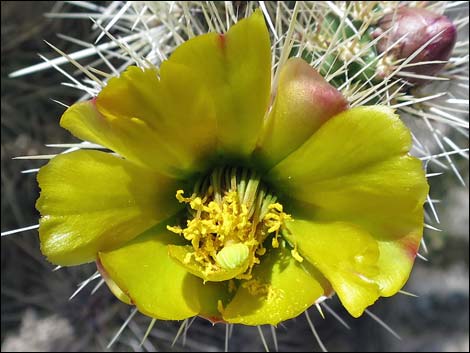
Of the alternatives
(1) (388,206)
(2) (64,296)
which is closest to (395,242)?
(1) (388,206)

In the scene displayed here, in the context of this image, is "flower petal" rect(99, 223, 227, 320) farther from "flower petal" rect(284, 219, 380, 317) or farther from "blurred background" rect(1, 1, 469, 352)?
"blurred background" rect(1, 1, 469, 352)

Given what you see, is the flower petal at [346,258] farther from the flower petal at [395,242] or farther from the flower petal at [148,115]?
the flower petal at [148,115]

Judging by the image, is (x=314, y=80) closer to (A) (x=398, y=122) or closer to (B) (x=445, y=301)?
(A) (x=398, y=122)

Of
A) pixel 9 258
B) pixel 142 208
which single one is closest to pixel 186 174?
pixel 142 208

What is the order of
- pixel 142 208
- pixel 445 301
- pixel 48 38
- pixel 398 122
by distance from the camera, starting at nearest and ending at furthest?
pixel 398 122, pixel 142 208, pixel 48 38, pixel 445 301

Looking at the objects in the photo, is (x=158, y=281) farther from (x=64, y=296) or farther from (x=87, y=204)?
(x=64, y=296)

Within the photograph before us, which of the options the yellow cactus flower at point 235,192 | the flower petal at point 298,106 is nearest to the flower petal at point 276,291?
the yellow cactus flower at point 235,192

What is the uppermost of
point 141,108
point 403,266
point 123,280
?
point 141,108
